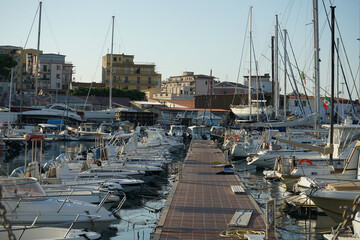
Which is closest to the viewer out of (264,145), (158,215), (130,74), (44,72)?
(158,215)

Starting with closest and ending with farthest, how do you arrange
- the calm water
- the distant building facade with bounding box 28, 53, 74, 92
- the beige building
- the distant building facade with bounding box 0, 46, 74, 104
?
the calm water
the distant building facade with bounding box 0, 46, 74, 104
the distant building facade with bounding box 28, 53, 74, 92
the beige building

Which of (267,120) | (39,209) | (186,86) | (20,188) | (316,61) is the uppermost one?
(186,86)

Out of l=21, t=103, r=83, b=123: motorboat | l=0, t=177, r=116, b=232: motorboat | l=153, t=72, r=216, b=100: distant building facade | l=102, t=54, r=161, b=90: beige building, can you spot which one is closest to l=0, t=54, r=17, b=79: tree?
l=21, t=103, r=83, b=123: motorboat

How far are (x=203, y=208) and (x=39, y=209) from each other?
232 inches

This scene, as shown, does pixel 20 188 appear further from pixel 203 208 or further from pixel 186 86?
pixel 186 86

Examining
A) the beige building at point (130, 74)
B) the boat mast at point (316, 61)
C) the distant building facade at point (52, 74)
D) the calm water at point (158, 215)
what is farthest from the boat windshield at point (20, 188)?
the beige building at point (130, 74)

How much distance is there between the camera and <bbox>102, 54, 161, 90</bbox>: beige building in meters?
114

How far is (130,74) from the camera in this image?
11594 centimetres

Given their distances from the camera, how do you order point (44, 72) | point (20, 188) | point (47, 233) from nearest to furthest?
point (47, 233), point (20, 188), point (44, 72)

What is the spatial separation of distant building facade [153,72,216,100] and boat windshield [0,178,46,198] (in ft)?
281

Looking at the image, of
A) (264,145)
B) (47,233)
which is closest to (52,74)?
(264,145)

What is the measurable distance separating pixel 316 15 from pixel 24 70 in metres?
85.3

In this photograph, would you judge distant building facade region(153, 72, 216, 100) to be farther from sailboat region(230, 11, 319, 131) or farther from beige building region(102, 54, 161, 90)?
sailboat region(230, 11, 319, 131)

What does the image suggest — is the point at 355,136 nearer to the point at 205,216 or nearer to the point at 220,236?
the point at 205,216
